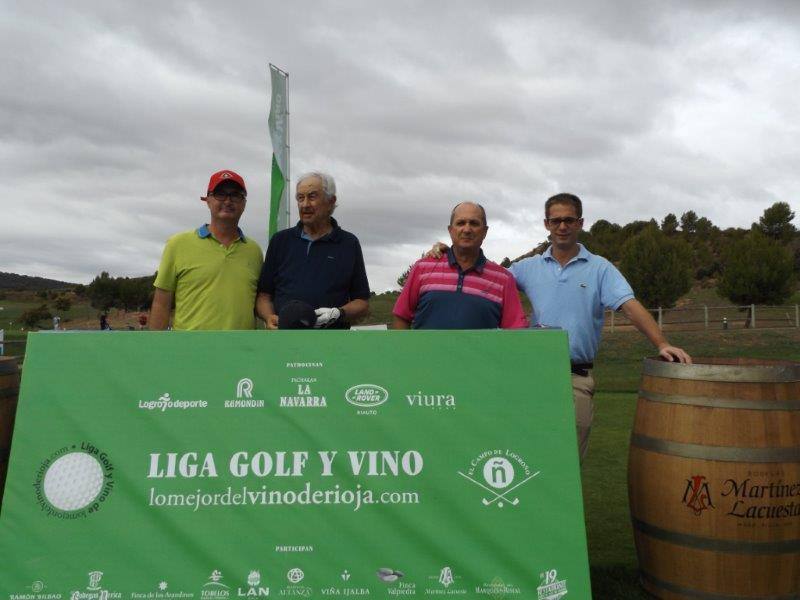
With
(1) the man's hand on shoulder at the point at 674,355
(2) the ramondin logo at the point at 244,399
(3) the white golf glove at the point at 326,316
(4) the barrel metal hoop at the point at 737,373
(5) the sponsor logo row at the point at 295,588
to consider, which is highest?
(3) the white golf glove at the point at 326,316

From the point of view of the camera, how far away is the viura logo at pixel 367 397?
2.50 meters

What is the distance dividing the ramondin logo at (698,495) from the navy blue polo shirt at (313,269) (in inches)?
70.5

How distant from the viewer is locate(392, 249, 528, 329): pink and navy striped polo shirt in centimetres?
313

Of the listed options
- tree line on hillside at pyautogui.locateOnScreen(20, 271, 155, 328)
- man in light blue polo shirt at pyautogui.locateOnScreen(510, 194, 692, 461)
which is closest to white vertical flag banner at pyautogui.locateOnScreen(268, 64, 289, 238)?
man in light blue polo shirt at pyautogui.locateOnScreen(510, 194, 692, 461)

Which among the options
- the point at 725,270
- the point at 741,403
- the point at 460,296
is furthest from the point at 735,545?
the point at 725,270

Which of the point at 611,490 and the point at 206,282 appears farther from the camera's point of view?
the point at 611,490

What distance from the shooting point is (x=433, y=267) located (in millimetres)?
3299

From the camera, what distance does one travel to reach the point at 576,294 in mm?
3416

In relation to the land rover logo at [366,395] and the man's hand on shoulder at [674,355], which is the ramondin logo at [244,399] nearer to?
the land rover logo at [366,395]

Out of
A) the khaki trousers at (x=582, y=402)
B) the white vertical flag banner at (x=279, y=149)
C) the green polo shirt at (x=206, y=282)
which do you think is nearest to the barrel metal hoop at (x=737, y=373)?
the khaki trousers at (x=582, y=402)

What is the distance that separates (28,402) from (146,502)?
598 mm

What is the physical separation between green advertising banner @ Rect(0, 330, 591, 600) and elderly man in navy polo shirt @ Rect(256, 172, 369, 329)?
0.78 metres

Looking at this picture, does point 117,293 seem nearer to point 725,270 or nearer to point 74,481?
point 725,270

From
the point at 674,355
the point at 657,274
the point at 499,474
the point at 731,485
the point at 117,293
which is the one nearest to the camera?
the point at 499,474
